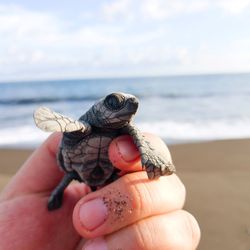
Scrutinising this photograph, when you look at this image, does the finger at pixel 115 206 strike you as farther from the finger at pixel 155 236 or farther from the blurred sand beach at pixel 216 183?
the blurred sand beach at pixel 216 183

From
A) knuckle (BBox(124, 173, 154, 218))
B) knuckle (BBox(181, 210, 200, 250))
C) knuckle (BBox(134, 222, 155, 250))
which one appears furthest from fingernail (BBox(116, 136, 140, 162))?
knuckle (BBox(181, 210, 200, 250))

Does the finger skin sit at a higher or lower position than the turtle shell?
lower

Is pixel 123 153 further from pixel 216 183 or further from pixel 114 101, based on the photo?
pixel 216 183

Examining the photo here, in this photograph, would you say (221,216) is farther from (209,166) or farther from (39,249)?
(39,249)

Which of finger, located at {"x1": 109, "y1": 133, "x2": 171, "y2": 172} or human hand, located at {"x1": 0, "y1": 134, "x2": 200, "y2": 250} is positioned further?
human hand, located at {"x1": 0, "y1": 134, "x2": 200, "y2": 250}

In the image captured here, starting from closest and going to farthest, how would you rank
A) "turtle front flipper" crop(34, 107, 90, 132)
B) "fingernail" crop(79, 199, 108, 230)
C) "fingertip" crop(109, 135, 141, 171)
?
"turtle front flipper" crop(34, 107, 90, 132), "fingertip" crop(109, 135, 141, 171), "fingernail" crop(79, 199, 108, 230)

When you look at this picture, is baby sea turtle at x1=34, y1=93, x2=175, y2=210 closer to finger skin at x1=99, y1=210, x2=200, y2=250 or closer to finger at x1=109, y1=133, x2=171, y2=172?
finger at x1=109, y1=133, x2=171, y2=172

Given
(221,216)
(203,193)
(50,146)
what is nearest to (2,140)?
(203,193)
